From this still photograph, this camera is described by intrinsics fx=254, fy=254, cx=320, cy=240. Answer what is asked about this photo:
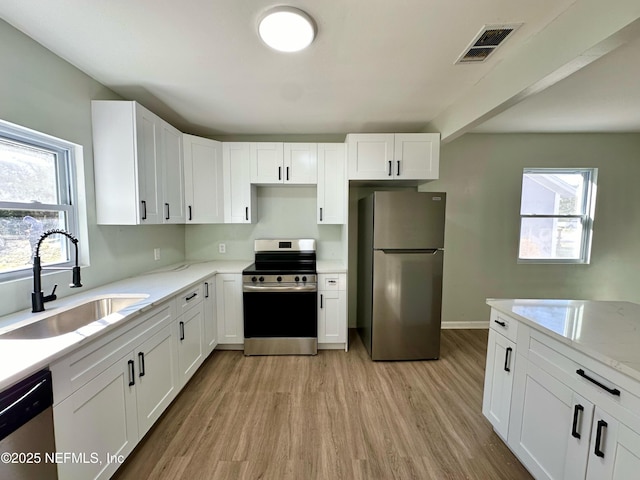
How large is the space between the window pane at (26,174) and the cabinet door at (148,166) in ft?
1.62

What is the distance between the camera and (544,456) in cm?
130

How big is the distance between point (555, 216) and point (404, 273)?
2.39 metres

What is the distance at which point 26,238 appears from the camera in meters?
1.56

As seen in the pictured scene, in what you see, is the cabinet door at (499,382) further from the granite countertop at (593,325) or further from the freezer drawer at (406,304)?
the freezer drawer at (406,304)

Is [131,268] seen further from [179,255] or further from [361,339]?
[361,339]

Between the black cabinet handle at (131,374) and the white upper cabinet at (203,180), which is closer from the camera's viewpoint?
the black cabinet handle at (131,374)

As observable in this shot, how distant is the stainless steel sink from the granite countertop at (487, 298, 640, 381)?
93.5 inches

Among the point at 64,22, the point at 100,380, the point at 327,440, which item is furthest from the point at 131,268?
the point at 327,440

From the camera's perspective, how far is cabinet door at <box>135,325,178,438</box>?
1.54m

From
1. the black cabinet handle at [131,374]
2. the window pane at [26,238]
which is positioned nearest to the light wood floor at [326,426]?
the black cabinet handle at [131,374]

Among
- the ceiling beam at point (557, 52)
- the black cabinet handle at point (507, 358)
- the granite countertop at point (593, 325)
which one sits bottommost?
the black cabinet handle at point (507, 358)

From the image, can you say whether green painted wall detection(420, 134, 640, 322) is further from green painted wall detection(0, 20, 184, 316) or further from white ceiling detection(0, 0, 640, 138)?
green painted wall detection(0, 20, 184, 316)

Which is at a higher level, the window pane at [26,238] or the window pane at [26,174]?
the window pane at [26,174]

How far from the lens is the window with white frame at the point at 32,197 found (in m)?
1.45
